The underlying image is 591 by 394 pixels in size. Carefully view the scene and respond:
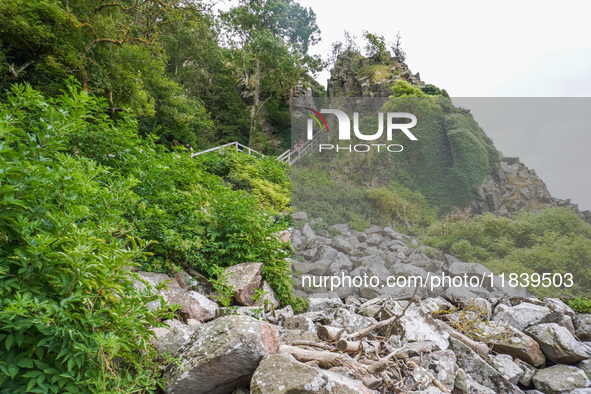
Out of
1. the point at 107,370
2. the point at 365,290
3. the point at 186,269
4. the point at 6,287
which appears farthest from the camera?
the point at 365,290

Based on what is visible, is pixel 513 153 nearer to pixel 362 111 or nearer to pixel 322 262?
pixel 362 111

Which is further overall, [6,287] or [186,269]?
[186,269]

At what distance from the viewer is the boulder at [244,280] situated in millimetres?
3432

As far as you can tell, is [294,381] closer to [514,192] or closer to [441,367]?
[441,367]

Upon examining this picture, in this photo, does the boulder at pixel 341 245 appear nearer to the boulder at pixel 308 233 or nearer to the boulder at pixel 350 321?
the boulder at pixel 308 233

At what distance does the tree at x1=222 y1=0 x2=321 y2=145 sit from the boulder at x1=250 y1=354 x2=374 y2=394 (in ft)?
57.7

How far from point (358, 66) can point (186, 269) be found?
19.0m

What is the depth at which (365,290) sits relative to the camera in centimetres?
572

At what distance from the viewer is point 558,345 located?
3.54 m

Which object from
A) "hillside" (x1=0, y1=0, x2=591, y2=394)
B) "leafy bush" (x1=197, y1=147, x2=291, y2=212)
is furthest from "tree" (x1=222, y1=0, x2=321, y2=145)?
"hillside" (x1=0, y1=0, x2=591, y2=394)

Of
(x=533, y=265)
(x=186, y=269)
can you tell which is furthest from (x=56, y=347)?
(x=533, y=265)

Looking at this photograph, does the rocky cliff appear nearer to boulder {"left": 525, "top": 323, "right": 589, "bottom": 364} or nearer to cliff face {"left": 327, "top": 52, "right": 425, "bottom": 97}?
boulder {"left": 525, "top": 323, "right": 589, "bottom": 364}

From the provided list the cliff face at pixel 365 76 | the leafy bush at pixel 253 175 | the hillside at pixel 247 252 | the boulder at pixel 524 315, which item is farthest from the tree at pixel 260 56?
the boulder at pixel 524 315

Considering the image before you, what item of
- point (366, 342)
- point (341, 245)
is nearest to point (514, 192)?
point (341, 245)
